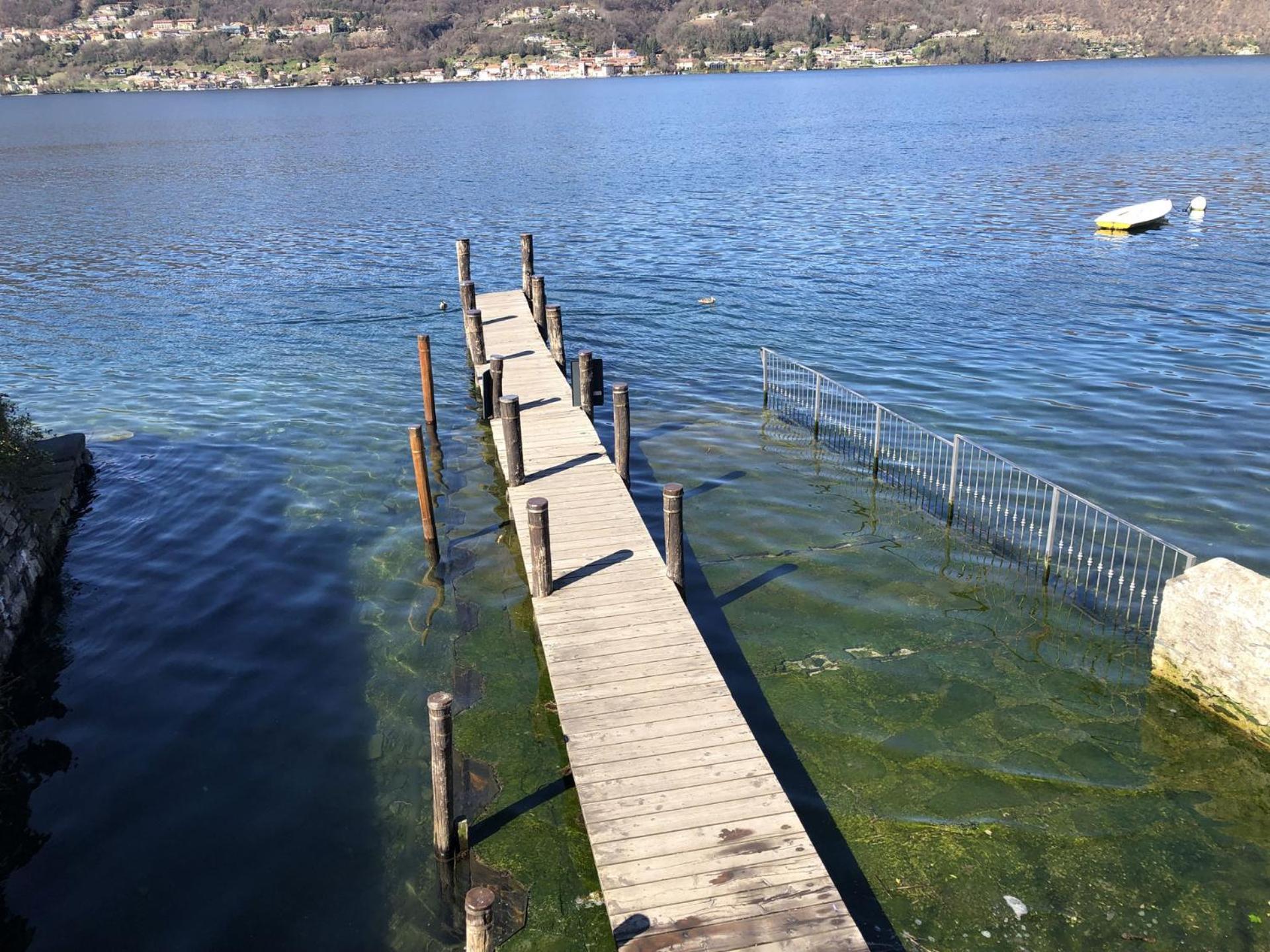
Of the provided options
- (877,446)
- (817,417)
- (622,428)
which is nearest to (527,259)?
(817,417)

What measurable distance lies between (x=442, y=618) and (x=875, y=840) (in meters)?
8.15

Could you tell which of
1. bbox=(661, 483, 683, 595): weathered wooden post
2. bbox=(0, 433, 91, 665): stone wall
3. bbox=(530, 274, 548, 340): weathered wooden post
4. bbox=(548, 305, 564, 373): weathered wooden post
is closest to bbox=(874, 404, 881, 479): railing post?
bbox=(661, 483, 683, 595): weathered wooden post

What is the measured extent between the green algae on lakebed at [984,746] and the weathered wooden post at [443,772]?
464 centimetres

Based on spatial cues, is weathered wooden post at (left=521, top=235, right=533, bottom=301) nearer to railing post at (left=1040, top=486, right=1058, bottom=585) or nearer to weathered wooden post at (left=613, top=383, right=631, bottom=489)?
weathered wooden post at (left=613, top=383, right=631, bottom=489)

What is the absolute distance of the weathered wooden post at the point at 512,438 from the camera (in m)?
18.2

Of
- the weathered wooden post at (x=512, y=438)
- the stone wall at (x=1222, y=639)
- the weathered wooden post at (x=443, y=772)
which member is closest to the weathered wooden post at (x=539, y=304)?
the weathered wooden post at (x=512, y=438)

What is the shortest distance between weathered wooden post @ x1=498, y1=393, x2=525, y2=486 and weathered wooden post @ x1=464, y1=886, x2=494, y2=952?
1058 cm


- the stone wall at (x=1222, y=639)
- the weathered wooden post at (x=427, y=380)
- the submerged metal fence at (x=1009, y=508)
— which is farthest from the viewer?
the weathered wooden post at (x=427, y=380)

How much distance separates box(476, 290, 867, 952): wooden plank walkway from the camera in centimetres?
920

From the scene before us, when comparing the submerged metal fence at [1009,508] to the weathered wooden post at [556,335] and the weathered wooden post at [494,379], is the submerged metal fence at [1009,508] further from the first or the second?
the weathered wooden post at [494,379]

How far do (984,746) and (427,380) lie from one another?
16043mm

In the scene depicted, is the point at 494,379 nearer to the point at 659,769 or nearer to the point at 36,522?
the point at 36,522

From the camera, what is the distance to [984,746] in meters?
13.2

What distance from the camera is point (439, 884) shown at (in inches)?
441
